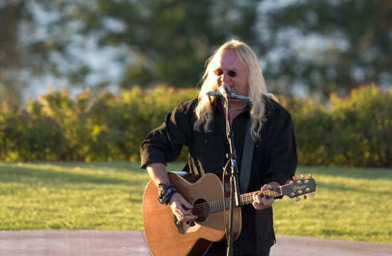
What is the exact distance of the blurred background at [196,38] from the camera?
94.0 ft

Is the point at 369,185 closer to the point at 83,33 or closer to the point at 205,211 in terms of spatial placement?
the point at 205,211

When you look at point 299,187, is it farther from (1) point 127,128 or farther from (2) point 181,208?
(1) point 127,128

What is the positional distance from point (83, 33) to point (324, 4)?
9520 mm

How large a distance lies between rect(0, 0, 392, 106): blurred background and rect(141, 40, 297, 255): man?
899 inches

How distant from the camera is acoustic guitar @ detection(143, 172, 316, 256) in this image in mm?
4254

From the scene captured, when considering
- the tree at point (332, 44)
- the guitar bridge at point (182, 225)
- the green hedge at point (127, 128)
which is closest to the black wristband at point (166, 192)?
the guitar bridge at point (182, 225)

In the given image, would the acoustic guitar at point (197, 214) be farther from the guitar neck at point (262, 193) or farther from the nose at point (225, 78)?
the nose at point (225, 78)

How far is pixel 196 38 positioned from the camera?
95.1 feet

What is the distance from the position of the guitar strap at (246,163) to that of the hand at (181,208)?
1.19 feet

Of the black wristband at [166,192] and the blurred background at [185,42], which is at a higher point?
the black wristband at [166,192]

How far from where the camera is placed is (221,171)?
450 centimetres

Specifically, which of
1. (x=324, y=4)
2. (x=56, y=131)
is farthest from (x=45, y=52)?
(x=56, y=131)

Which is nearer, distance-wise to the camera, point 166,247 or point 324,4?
point 166,247

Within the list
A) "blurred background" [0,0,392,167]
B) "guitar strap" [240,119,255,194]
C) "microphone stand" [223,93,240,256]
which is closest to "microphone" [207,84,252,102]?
"microphone stand" [223,93,240,256]
